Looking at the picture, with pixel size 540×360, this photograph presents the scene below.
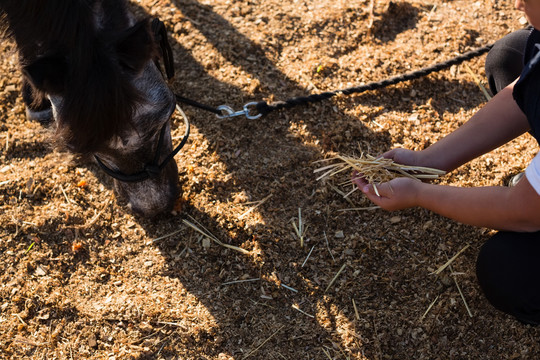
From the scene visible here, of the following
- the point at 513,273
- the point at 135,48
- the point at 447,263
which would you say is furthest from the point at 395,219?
the point at 135,48

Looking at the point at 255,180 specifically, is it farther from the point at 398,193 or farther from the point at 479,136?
the point at 479,136

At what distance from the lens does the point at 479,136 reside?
2195 millimetres

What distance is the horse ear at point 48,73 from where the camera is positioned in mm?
1702

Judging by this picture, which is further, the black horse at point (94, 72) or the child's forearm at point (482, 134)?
the child's forearm at point (482, 134)

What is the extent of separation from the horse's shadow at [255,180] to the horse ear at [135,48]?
95cm

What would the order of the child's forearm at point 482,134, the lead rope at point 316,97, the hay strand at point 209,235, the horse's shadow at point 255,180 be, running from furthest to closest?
the lead rope at point 316,97 → the hay strand at point 209,235 → the horse's shadow at point 255,180 → the child's forearm at point 482,134

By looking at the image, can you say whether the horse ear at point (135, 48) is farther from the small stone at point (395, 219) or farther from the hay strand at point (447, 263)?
A: the hay strand at point (447, 263)

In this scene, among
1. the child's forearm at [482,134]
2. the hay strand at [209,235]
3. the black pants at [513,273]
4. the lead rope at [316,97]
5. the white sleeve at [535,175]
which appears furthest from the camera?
the lead rope at [316,97]

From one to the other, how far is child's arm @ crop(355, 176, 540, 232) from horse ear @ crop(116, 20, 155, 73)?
1.05 metres

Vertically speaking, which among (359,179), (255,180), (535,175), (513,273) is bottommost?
(255,180)

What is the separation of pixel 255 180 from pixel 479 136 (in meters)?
1.15

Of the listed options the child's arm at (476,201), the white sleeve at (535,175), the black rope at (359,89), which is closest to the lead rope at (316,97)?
the black rope at (359,89)

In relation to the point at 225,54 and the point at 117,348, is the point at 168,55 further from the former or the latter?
the point at 117,348

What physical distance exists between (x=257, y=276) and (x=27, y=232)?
122 centimetres
